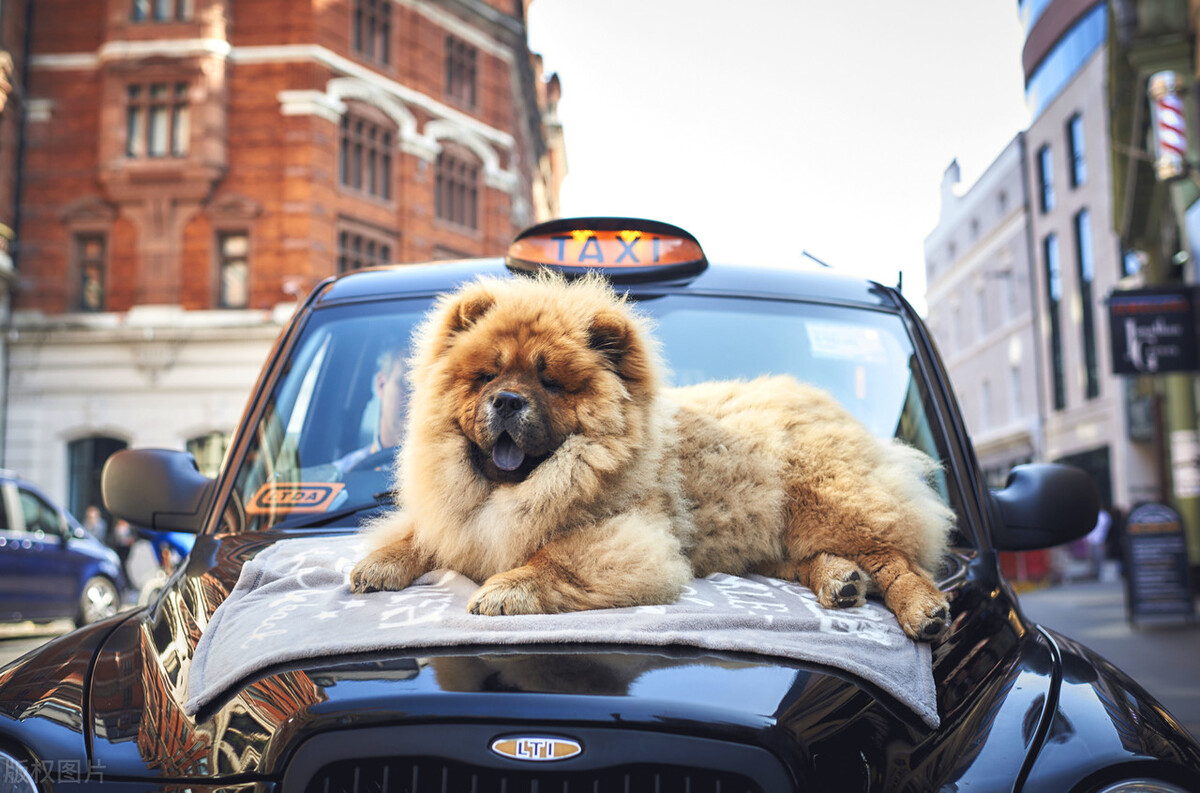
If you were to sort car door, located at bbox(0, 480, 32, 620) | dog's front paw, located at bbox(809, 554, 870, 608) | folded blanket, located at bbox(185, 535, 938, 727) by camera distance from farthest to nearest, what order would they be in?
car door, located at bbox(0, 480, 32, 620)
dog's front paw, located at bbox(809, 554, 870, 608)
folded blanket, located at bbox(185, 535, 938, 727)

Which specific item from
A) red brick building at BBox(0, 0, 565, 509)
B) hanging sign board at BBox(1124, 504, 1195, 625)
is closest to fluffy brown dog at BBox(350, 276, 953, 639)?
hanging sign board at BBox(1124, 504, 1195, 625)

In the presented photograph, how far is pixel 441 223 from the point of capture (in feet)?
99.3

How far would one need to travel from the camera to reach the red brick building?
2536 centimetres

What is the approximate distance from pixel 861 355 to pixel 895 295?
1.05 feet

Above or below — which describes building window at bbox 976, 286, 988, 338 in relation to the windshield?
above

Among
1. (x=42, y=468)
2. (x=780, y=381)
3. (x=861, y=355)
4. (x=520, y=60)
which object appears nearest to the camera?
(x=780, y=381)

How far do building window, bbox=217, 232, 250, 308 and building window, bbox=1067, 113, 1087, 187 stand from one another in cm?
2582

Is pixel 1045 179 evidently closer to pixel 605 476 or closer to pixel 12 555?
pixel 12 555

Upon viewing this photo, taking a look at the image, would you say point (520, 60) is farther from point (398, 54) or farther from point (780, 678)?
point (780, 678)

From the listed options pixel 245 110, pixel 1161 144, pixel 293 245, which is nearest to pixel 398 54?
pixel 245 110

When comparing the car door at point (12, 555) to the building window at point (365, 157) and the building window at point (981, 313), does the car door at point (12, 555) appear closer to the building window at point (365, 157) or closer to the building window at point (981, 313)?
the building window at point (365, 157)

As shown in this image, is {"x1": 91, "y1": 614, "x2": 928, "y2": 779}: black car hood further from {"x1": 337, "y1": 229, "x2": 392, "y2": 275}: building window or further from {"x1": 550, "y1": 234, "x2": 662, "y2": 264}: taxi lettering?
{"x1": 337, "y1": 229, "x2": 392, "y2": 275}: building window

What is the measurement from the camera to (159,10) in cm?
2653

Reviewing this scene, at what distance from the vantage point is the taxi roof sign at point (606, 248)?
9.70 ft
